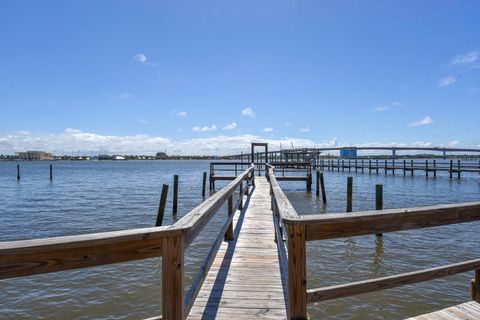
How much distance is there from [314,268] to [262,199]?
14.5 ft

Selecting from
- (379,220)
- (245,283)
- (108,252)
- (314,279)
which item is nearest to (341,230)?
(379,220)

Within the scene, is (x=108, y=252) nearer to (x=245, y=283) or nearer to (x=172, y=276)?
(x=172, y=276)

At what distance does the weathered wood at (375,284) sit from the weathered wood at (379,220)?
1.51ft

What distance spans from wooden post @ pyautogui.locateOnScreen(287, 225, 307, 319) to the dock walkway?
2.96 ft

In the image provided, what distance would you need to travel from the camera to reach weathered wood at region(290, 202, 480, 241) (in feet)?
8.40

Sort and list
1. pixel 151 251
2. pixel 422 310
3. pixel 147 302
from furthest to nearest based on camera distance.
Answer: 1. pixel 147 302
2. pixel 422 310
3. pixel 151 251

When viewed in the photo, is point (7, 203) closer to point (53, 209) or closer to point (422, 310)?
point (53, 209)

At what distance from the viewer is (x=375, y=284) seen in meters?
2.89

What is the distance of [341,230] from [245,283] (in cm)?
207

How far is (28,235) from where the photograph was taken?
38.5 feet

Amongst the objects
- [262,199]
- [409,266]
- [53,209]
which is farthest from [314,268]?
[53,209]

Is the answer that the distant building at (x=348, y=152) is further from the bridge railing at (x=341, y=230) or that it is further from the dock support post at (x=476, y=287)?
the bridge railing at (x=341, y=230)

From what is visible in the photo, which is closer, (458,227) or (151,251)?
(151,251)

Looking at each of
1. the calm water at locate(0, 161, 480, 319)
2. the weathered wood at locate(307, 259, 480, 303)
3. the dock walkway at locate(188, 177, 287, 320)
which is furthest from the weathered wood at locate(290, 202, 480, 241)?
the calm water at locate(0, 161, 480, 319)
